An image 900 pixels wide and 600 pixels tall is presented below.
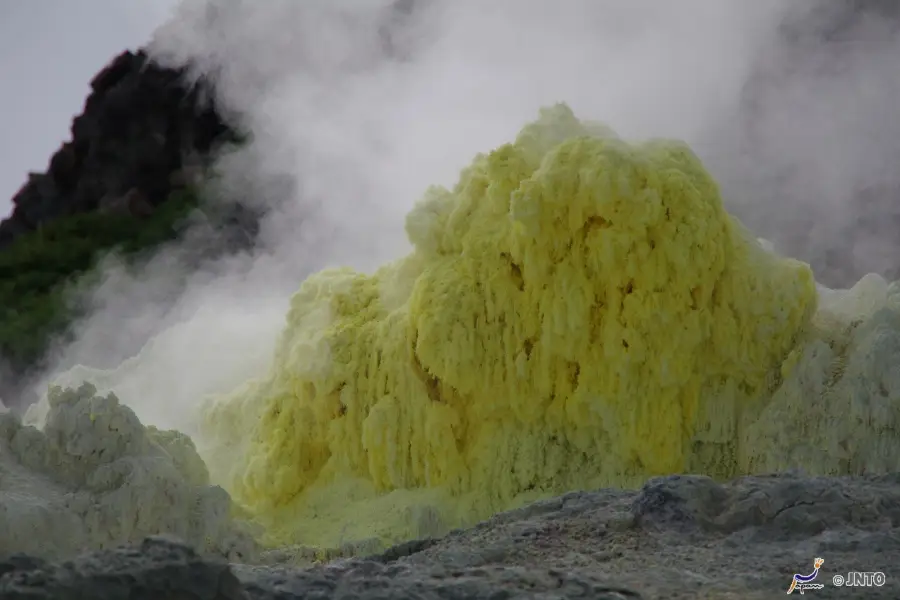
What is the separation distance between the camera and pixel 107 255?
9500 mm

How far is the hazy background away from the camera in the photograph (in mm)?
6914

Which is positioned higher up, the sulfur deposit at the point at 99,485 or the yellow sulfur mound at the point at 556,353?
the yellow sulfur mound at the point at 556,353

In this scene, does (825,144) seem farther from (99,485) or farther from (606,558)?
(606,558)

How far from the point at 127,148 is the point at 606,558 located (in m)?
8.91

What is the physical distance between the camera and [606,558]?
2096mm

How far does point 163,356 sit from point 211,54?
538 cm

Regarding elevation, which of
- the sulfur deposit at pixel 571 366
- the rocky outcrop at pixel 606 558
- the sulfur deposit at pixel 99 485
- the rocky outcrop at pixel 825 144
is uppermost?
the rocky outcrop at pixel 825 144

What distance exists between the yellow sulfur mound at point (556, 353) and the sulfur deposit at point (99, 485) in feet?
2.07

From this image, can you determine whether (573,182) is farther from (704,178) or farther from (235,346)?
(235,346)

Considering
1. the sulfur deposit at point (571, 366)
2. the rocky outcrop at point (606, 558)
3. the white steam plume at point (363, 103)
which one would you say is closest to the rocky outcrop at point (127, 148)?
the white steam plume at point (363, 103)

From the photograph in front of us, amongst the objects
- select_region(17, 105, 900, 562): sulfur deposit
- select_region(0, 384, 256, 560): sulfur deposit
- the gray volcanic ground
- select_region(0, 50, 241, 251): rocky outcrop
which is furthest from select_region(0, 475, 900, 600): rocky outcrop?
select_region(0, 50, 241, 251): rocky outcrop

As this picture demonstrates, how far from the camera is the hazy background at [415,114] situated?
22.7 feet

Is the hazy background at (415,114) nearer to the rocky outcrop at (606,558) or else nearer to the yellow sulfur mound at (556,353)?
the yellow sulfur mound at (556,353)

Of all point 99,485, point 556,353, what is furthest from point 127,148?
point 99,485
